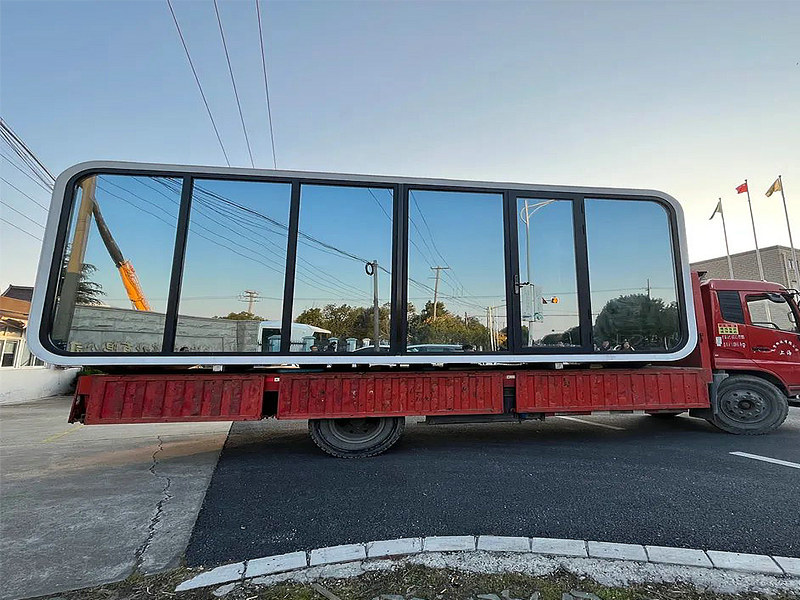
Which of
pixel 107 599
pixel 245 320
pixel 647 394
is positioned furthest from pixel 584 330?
pixel 107 599

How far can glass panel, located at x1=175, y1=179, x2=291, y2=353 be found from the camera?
4.35m

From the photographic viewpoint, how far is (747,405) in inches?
212

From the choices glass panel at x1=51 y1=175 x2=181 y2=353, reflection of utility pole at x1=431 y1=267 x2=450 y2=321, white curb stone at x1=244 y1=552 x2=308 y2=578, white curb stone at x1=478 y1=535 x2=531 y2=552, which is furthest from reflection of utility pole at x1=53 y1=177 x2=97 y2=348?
white curb stone at x1=478 y1=535 x2=531 y2=552

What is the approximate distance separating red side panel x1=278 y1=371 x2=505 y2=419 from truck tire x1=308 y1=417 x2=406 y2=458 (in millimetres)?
235

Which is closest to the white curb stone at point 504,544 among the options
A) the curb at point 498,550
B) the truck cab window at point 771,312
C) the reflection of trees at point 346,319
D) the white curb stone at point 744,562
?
the curb at point 498,550

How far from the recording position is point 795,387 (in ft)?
17.7

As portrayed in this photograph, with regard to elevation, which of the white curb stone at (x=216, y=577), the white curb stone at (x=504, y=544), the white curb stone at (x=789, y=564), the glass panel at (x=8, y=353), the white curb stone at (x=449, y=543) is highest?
the glass panel at (x=8, y=353)

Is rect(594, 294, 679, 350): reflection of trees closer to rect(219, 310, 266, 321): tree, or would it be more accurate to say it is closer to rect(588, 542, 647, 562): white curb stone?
rect(588, 542, 647, 562): white curb stone

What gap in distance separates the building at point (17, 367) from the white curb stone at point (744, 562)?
14.7m

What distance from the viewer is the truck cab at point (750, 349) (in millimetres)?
5379

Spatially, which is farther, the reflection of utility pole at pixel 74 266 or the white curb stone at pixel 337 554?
the reflection of utility pole at pixel 74 266

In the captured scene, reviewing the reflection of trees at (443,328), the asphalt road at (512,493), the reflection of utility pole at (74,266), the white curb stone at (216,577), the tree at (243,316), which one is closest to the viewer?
the white curb stone at (216,577)

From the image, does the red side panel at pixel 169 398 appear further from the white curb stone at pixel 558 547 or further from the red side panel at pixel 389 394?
the white curb stone at pixel 558 547

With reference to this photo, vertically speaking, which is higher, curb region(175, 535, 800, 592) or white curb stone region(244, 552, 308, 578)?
curb region(175, 535, 800, 592)
